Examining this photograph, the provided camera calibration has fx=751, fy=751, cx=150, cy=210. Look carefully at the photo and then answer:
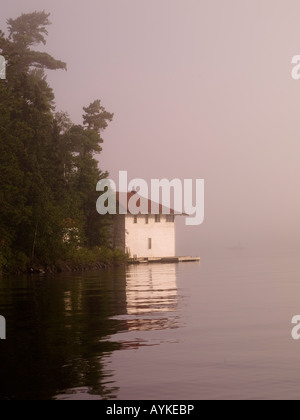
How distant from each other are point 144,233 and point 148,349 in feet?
267

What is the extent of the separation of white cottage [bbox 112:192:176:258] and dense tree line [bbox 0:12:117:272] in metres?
9.15

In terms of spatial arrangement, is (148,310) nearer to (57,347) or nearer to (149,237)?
(57,347)

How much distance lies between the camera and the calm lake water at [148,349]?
44.7 ft

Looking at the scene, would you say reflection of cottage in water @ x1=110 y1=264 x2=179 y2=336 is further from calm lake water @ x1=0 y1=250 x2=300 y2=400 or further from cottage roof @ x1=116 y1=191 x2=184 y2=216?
cottage roof @ x1=116 y1=191 x2=184 y2=216

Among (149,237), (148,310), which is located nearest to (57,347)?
(148,310)

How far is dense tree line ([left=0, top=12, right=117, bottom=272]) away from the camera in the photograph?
62156mm

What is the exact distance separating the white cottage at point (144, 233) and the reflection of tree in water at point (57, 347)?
62.9 m

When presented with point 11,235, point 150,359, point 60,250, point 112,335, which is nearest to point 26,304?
point 112,335

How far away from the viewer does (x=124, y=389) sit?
44.2 ft

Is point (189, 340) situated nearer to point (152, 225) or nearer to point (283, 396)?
point (283, 396)

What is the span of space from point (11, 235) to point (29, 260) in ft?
16.8

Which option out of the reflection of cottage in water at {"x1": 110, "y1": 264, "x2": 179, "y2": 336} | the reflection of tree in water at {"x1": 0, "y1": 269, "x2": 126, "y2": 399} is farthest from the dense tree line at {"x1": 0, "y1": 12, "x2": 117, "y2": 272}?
the reflection of tree in water at {"x1": 0, "y1": 269, "x2": 126, "y2": 399}

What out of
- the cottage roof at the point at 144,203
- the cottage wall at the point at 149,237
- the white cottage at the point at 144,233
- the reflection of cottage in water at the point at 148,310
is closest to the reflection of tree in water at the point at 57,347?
the reflection of cottage in water at the point at 148,310
